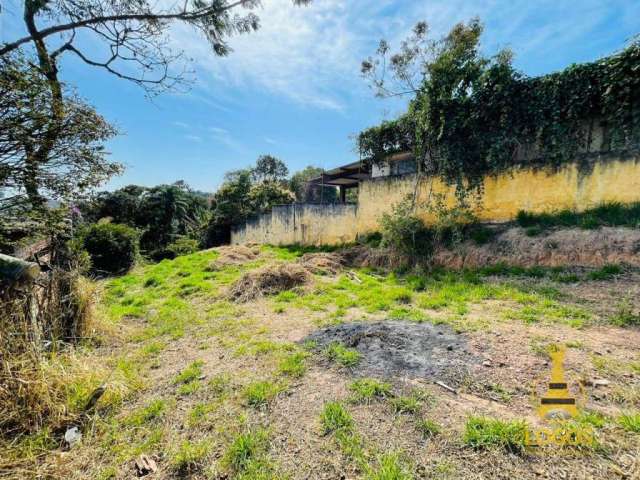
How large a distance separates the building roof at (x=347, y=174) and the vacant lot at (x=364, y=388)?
9533mm

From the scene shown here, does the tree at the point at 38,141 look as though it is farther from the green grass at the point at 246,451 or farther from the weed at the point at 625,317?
the weed at the point at 625,317

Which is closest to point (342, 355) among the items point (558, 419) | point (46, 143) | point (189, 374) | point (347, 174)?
point (189, 374)

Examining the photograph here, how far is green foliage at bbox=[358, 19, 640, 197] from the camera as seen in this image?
5.48 meters

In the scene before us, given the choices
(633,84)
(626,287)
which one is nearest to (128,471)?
(626,287)

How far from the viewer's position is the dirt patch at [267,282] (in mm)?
5438

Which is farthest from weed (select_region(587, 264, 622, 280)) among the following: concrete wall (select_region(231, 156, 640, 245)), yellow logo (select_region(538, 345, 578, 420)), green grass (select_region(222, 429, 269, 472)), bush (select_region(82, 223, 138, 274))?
bush (select_region(82, 223, 138, 274))

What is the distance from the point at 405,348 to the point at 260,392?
148 cm

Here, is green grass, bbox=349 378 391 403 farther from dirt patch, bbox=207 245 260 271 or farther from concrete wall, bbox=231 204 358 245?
concrete wall, bbox=231 204 358 245

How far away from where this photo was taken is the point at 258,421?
2107 millimetres

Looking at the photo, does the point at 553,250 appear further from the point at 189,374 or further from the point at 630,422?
the point at 189,374

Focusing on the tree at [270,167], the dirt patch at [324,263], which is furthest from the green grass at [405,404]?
the tree at [270,167]

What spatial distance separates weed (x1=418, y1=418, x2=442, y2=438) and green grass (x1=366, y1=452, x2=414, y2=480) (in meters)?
0.26

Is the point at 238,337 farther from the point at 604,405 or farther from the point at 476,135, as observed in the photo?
the point at 476,135

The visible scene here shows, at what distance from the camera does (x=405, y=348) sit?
289 cm
